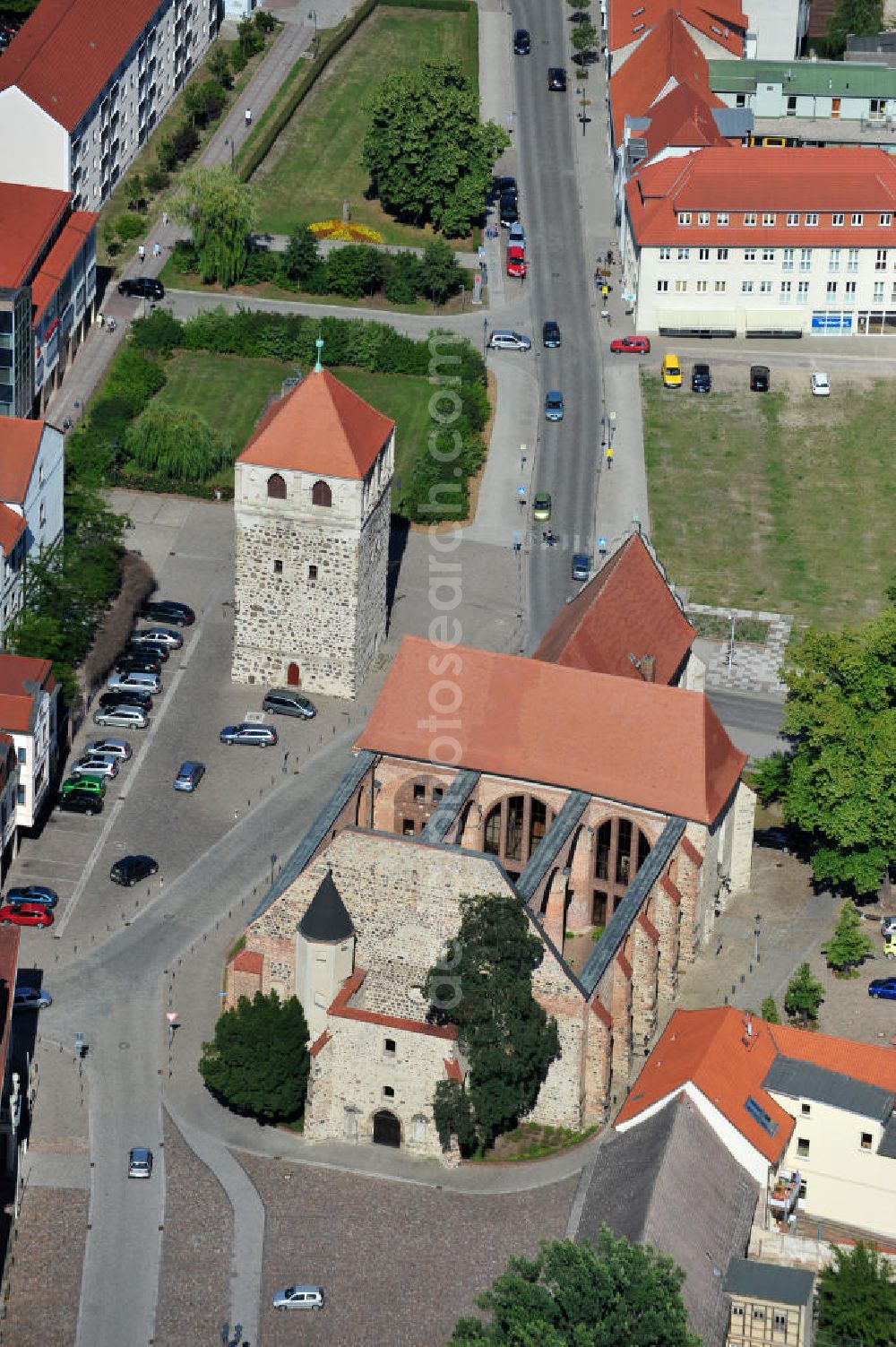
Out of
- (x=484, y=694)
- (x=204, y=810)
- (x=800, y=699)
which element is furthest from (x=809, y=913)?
(x=204, y=810)

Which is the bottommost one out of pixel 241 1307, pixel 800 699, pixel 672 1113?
pixel 241 1307

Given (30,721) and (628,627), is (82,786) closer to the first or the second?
(30,721)

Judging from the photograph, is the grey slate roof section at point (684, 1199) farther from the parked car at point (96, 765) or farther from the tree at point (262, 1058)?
the parked car at point (96, 765)

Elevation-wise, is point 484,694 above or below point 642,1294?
above

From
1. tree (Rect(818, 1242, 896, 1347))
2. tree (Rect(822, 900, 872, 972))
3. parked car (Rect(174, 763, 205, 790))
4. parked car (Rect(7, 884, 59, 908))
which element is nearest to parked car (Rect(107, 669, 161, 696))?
parked car (Rect(174, 763, 205, 790))

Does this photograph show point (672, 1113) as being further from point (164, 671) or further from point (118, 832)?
point (164, 671)

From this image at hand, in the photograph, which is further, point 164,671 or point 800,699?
point 164,671

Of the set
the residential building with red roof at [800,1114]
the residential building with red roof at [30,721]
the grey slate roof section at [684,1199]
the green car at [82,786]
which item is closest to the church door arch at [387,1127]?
the grey slate roof section at [684,1199]
